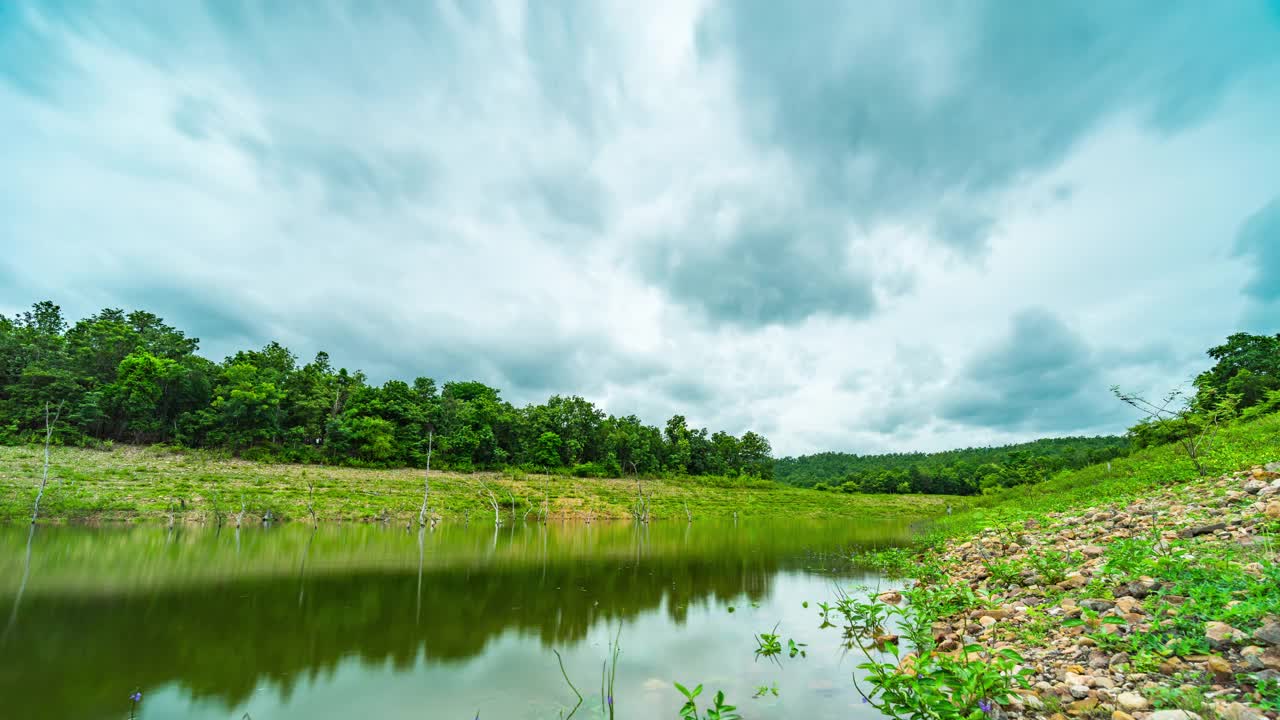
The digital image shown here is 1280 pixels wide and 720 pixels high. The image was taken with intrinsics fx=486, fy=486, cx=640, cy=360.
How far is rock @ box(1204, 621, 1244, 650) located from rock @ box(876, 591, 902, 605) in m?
6.87

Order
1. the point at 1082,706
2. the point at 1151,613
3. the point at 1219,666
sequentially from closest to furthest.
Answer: the point at 1219,666 → the point at 1082,706 → the point at 1151,613

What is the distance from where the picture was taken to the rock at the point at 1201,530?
24.9 feet

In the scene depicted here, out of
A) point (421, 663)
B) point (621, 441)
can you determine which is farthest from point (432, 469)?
point (421, 663)

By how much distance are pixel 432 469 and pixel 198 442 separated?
80.4 feet

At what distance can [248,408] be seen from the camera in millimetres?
54969

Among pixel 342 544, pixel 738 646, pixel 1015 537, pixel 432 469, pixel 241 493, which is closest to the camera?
pixel 738 646

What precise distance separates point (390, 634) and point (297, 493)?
38594 mm

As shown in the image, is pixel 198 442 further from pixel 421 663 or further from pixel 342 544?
Answer: pixel 421 663

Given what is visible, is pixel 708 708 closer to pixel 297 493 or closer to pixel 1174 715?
pixel 1174 715

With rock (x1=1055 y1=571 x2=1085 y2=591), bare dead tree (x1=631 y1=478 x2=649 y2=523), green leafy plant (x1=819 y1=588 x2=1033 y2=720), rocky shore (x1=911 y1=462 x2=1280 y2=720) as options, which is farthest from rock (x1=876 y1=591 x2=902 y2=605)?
bare dead tree (x1=631 y1=478 x2=649 y2=523)

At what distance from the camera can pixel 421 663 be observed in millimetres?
7863

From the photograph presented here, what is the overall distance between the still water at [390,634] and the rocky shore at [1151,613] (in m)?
2.24

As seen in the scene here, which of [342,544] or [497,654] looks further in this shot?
[342,544]

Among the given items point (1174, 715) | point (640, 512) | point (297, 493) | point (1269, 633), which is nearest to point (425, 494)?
point (297, 493)
